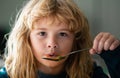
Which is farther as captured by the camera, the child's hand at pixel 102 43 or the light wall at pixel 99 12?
the light wall at pixel 99 12

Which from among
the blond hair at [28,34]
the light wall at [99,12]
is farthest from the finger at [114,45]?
the light wall at [99,12]

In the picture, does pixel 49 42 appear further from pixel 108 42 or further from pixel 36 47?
pixel 108 42

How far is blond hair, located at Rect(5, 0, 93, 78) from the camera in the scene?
92 cm

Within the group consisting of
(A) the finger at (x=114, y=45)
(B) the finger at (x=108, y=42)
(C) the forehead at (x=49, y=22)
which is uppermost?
(C) the forehead at (x=49, y=22)

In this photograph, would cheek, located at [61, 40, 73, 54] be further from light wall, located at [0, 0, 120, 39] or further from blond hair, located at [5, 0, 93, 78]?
light wall, located at [0, 0, 120, 39]

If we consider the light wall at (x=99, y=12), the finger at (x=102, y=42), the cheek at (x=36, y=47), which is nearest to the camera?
the finger at (x=102, y=42)

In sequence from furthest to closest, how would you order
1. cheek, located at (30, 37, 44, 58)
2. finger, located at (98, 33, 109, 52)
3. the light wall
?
the light wall, cheek, located at (30, 37, 44, 58), finger, located at (98, 33, 109, 52)

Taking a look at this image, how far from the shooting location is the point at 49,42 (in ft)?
2.87

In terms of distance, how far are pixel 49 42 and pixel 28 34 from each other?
0.43ft

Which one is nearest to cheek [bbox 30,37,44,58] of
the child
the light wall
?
the child

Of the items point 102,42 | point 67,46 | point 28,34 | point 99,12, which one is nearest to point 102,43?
point 102,42

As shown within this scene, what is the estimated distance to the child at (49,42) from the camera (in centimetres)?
89

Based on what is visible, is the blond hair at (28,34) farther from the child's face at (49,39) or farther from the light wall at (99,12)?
the light wall at (99,12)

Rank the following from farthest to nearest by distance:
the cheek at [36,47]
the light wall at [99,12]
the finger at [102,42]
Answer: the light wall at [99,12] < the cheek at [36,47] < the finger at [102,42]
